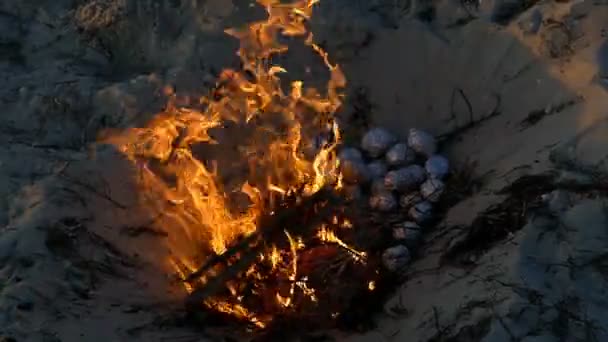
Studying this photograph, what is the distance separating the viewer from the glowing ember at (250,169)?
3.46 metres

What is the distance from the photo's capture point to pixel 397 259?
3504 mm

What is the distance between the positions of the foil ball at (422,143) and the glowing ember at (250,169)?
19.6 inches

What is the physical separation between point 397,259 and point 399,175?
0.61 m

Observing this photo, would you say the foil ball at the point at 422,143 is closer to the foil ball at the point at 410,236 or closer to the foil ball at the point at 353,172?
the foil ball at the point at 353,172

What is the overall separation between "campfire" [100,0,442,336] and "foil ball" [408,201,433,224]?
0.02 m

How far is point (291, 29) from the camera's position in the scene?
434cm

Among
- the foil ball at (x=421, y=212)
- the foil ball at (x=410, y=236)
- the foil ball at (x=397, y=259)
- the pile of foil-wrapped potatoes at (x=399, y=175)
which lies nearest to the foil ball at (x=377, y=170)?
the pile of foil-wrapped potatoes at (x=399, y=175)

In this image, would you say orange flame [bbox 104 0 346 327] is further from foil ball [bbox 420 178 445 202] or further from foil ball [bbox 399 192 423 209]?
foil ball [bbox 420 178 445 202]

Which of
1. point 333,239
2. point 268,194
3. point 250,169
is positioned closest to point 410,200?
point 333,239

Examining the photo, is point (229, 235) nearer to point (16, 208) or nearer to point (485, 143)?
point (16, 208)

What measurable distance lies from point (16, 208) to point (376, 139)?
7.45ft

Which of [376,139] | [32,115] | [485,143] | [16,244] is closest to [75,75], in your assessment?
[32,115]

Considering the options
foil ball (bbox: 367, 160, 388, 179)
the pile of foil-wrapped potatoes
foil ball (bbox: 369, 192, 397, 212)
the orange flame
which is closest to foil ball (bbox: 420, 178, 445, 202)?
the pile of foil-wrapped potatoes

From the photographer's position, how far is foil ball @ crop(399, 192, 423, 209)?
3.84 metres
